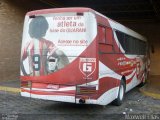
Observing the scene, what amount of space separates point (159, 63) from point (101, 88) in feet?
66.7

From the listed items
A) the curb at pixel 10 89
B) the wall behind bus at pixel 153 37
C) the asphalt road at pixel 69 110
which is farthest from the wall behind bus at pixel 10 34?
the wall behind bus at pixel 153 37

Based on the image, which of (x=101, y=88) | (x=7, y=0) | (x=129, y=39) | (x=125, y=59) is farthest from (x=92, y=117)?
(x=7, y=0)

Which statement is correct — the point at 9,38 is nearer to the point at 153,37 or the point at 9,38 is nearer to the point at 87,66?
the point at 87,66

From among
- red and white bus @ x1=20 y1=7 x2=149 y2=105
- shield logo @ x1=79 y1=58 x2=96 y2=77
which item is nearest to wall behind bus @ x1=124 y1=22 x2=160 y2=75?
red and white bus @ x1=20 y1=7 x2=149 y2=105

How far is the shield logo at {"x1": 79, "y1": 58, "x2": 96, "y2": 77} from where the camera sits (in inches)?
378

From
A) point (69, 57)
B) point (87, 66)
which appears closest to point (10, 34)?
point (69, 57)

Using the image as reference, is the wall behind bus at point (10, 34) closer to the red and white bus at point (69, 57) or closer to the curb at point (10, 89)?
the curb at point (10, 89)

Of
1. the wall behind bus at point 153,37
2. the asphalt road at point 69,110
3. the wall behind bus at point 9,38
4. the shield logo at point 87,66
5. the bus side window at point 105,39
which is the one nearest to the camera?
the shield logo at point 87,66

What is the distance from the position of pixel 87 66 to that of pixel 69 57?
587mm

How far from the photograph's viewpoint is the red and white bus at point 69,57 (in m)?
9.70

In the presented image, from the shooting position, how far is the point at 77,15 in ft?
32.6

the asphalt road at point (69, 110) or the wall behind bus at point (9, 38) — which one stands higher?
the wall behind bus at point (9, 38)

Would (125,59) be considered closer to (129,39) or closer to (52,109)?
(129,39)

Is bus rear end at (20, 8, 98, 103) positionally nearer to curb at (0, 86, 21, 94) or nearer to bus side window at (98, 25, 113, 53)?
bus side window at (98, 25, 113, 53)
